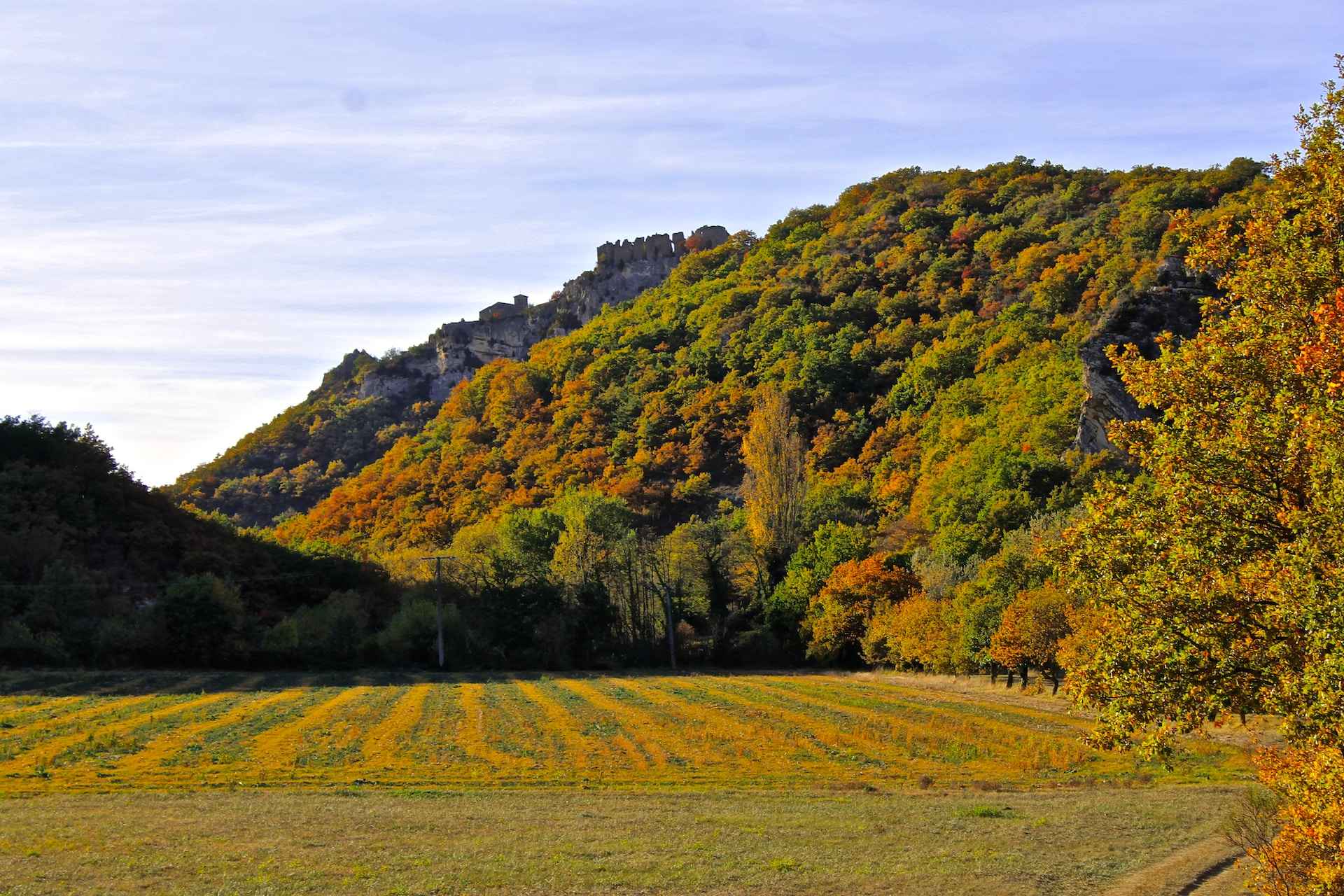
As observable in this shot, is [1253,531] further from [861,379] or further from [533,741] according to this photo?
[861,379]

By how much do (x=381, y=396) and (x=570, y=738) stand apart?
144 metres

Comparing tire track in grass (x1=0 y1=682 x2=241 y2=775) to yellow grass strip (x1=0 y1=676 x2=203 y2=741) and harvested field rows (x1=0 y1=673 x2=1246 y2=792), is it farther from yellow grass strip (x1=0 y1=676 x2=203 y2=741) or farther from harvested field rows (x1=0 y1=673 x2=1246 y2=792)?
yellow grass strip (x1=0 y1=676 x2=203 y2=741)

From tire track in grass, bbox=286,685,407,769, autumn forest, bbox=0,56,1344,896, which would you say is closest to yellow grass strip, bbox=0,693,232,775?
tire track in grass, bbox=286,685,407,769

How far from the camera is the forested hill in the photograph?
8888 cm

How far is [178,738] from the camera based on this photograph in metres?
37.9

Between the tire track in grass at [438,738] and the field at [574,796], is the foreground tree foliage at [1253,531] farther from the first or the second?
the tire track in grass at [438,738]

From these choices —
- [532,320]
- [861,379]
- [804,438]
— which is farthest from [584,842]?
[532,320]

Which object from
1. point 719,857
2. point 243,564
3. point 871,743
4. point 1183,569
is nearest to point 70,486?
point 243,564

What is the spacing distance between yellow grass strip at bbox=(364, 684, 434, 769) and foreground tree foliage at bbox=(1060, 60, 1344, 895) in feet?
75.5

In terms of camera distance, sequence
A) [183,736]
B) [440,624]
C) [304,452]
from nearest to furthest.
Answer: [183,736] < [440,624] < [304,452]

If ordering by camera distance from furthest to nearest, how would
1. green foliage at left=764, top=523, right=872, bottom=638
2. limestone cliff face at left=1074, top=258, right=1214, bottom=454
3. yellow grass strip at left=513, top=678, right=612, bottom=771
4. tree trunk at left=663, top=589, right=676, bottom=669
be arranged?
tree trunk at left=663, top=589, right=676, bottom=669, green foliage at left=764, top=523, right=872, bottom=638, limestone cliff face at left=1074, top=258, right=1214, bottom=454, yellow grass strip at left=513, top=678, right=612, bottom=771

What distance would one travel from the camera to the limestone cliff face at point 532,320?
18188 cm

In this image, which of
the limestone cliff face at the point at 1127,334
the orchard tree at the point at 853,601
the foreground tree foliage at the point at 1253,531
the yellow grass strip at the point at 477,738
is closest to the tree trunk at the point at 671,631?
the orchard tree at the point at 853,601

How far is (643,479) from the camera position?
11719cm
